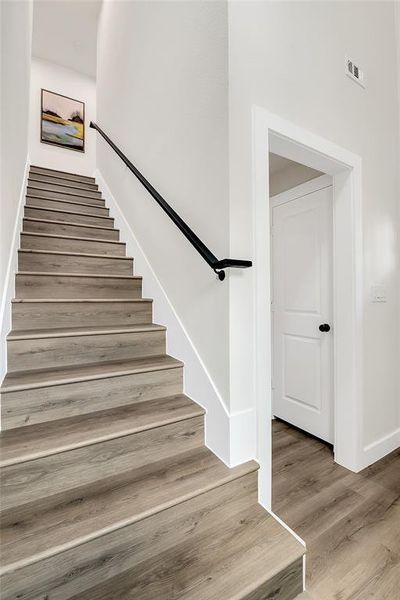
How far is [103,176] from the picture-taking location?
146 inches

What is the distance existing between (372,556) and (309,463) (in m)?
0.75

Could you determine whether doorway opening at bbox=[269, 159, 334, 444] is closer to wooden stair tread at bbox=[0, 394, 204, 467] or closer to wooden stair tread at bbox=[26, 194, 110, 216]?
wooden stair tread at bbox=[0, 394, 204, 467]

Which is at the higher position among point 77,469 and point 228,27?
point 228,27

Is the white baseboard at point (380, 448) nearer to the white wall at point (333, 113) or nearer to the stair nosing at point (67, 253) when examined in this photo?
the white wall at point (333, 113)

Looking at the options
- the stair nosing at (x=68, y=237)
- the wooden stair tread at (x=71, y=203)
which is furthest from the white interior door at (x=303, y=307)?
the wooden stair tread at (x=71, y=203)

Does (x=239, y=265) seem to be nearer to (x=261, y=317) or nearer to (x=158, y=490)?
(x=261, y=317)

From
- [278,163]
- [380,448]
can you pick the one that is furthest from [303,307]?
[278,163]

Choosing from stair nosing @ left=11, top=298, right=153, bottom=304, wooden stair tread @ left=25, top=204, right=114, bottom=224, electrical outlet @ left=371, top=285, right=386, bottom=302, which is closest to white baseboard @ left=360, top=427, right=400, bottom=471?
electrical outlet @ left=371, top=285, right=386, bottom=302

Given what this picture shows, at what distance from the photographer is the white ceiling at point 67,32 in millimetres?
3850

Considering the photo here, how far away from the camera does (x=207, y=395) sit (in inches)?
61.2

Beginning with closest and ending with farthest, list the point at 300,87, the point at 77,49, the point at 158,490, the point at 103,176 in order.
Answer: the point at 158,490 → the point at 300,87 → the point at 103,176 → the point at 77,49

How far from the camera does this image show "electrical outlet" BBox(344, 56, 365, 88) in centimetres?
201

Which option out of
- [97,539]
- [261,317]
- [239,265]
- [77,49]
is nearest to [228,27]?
[239,265]

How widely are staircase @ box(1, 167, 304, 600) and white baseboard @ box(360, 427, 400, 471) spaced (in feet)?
3.92
